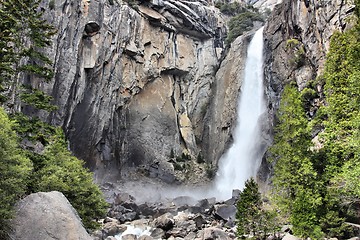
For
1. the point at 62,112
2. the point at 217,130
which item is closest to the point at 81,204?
the point at 62,112

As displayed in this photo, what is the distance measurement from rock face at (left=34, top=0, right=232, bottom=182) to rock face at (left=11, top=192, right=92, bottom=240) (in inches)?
1020

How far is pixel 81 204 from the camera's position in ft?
63.2

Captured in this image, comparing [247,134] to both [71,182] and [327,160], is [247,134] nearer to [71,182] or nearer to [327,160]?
[327,160]

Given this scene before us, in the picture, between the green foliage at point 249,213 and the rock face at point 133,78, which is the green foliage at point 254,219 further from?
the rock face at point 133,78

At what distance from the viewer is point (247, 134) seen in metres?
45.5

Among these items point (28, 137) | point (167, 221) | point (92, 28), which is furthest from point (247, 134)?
point (28, 137)

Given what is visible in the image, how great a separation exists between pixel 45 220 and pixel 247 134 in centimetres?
3718

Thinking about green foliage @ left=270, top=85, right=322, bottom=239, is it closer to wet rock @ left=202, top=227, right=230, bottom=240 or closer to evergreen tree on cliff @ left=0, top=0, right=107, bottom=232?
wet rock @ left=202, top=227, right=230, bottom=240

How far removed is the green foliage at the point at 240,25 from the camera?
61.9 meters

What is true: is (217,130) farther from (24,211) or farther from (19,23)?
(24,211)

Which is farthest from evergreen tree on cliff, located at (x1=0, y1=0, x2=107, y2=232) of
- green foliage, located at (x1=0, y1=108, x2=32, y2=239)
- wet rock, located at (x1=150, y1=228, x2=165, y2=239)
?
wet rock, located at (x1=150, y1=228, x2=165, y2=239)

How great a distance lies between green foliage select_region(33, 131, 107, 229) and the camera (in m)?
15.9

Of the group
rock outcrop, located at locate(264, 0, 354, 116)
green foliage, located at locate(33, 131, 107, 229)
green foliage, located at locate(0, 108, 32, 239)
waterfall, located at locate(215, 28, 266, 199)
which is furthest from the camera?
waterfall, located at locate(215, 28, 266, 199)

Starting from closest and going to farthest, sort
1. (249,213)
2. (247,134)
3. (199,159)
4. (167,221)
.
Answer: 1. (249,213)
2. (167,221)
3. (247,134)
4. (199,159)
